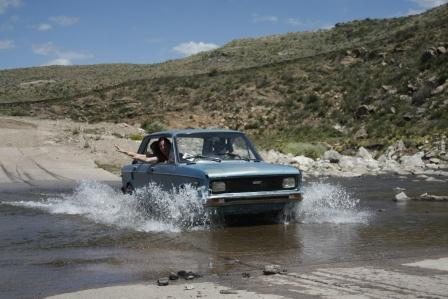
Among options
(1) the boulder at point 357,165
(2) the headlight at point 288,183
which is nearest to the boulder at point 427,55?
(1) the boulder at point 357,165

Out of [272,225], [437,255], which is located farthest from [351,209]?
[437,255]

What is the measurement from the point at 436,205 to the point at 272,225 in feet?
14.3

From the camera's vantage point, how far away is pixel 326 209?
12.4 metres

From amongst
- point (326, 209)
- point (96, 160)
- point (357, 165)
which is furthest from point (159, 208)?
point (357, 165)

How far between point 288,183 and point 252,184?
0.64m

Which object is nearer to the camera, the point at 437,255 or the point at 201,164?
the point at 437,255

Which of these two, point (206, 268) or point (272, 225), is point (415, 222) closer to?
point (272, 225)

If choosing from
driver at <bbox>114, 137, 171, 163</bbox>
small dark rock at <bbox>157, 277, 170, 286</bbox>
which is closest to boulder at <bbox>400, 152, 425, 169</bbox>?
driver at <bbox>114, 137, 171, 163</bbox>

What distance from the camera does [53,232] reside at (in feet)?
33.3

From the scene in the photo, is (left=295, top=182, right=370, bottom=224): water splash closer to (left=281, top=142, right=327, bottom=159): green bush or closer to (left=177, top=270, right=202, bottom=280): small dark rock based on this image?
(left=177, top=270, right=202, bottom=280): small dark rock

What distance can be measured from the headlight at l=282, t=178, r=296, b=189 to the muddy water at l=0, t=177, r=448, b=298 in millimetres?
634

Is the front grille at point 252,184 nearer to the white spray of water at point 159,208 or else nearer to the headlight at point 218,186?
the headlight at point 218,186

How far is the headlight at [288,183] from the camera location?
10.1 metres

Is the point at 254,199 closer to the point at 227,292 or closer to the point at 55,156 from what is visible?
the point at 227,292
